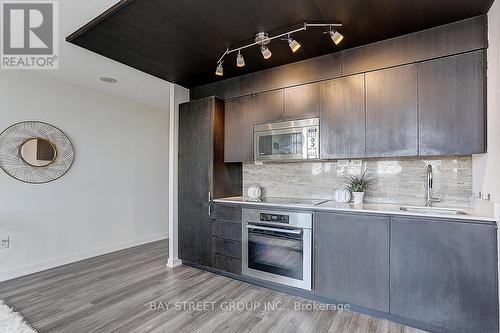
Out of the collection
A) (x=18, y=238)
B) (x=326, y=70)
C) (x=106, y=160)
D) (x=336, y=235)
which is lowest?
(x=18, y=238)

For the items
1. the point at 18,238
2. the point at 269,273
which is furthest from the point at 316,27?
the point at 18,238

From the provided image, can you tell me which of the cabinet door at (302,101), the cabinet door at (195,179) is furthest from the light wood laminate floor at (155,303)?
the cabinet door at (302,101)

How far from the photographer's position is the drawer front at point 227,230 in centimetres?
297

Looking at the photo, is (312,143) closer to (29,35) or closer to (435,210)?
(435,210)

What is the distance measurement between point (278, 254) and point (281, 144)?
121 cm

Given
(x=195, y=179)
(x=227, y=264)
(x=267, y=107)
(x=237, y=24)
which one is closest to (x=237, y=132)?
(x=267, y=107)

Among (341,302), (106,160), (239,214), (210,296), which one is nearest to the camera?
(341,302)

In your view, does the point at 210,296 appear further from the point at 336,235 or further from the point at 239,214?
the point at 336,235

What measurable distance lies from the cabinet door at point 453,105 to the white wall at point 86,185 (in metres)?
3.65

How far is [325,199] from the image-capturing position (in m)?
3.02

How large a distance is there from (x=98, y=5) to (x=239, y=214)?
2.30 m

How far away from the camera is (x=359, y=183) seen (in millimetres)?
2764

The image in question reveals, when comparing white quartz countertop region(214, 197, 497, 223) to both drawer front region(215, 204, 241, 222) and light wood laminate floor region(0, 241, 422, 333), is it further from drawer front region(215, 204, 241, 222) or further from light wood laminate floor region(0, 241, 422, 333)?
light wood laminate floor region(0, 241, 422, 333)

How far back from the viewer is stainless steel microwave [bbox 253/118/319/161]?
2768mm
